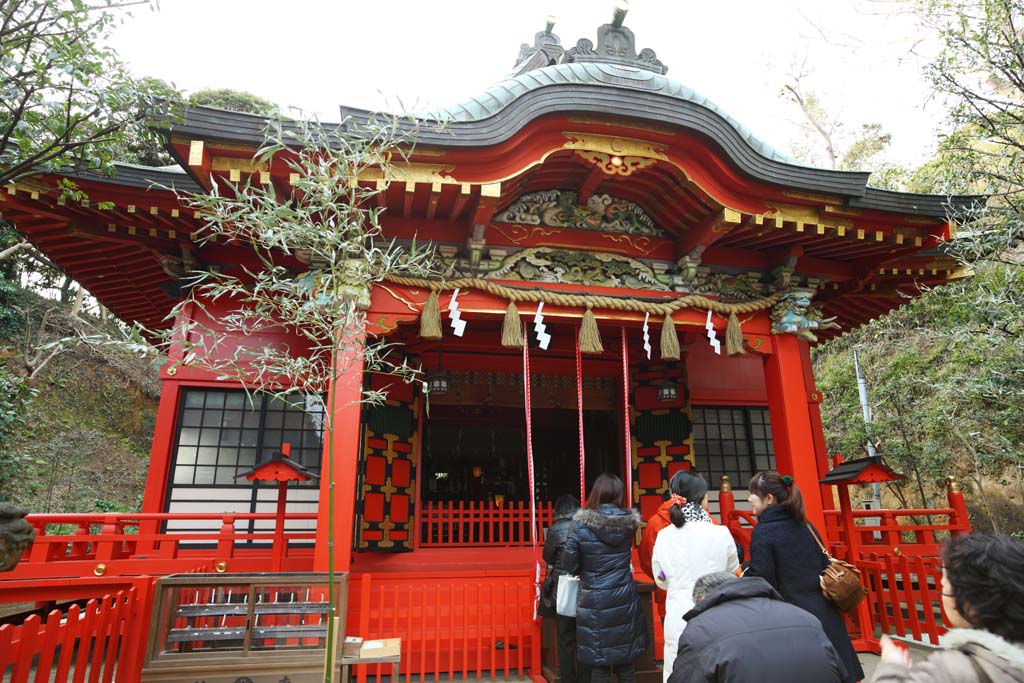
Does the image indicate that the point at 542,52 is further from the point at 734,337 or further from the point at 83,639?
the point at 83,639

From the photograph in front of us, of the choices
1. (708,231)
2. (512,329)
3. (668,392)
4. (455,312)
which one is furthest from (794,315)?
(455,312)

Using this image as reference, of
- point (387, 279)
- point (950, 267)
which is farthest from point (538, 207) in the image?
point (950, 267)

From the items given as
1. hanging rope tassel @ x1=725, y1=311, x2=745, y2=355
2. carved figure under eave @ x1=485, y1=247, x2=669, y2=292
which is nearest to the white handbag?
carved figure under eave @ x1=485, y1=247, x2=669, y2=292

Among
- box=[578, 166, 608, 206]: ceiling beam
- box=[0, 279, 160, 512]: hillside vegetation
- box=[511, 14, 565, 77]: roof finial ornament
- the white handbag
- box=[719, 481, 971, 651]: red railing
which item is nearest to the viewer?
the white handbag

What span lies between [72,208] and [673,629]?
258 inches

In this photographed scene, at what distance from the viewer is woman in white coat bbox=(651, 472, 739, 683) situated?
3400mm

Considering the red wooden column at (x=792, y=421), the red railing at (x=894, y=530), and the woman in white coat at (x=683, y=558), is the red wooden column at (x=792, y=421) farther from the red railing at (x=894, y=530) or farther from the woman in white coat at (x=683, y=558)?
the woman in white coat at (x=683, y=558)

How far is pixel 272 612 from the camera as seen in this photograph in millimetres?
3676

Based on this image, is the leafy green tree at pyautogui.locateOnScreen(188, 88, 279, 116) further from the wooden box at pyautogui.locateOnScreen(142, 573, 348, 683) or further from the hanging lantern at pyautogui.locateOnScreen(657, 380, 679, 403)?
the wooden box at pyautogui.locateOnScreen(142, 573, 348, 683)

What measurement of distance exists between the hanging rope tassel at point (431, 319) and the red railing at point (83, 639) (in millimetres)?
3005

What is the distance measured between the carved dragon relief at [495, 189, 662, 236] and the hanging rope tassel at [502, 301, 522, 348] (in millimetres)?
1141

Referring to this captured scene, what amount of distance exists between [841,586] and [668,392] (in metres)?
5.11

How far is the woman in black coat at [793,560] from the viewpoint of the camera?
325 centimetres

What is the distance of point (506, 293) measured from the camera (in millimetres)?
6125
